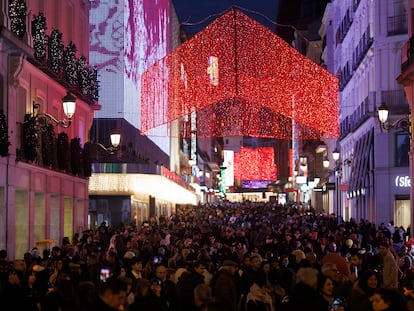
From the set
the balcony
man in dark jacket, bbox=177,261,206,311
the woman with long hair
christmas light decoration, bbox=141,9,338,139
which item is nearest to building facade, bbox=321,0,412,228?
christmas light decoration, bbox=141,9,338,139

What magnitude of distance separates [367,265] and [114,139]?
14.4 m

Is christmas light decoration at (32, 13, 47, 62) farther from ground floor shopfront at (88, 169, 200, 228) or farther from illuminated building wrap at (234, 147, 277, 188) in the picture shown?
illuminated building wrap at (234, 147, 277, 188)

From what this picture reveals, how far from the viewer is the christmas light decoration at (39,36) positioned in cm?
2755

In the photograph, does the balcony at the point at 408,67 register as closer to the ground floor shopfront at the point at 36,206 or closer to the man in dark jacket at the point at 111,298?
the ground floor shopfront at the point at 36,206

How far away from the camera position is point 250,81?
112 ft

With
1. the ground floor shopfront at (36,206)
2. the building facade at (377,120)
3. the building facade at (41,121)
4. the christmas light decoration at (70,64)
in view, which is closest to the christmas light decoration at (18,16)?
the building facade at (41,121)

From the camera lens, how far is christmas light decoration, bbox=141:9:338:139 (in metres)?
33.4

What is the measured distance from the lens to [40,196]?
30578mm


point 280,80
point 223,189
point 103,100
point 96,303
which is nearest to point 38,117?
point 280,80

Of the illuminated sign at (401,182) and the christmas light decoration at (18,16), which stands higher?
the christmas light decoration at (18,16)

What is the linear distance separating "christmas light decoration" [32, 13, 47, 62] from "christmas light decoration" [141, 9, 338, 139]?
6.79 m

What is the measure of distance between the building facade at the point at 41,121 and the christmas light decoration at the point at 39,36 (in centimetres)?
3

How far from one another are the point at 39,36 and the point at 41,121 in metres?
2.50

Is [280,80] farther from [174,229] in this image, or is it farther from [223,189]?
[223,189]
